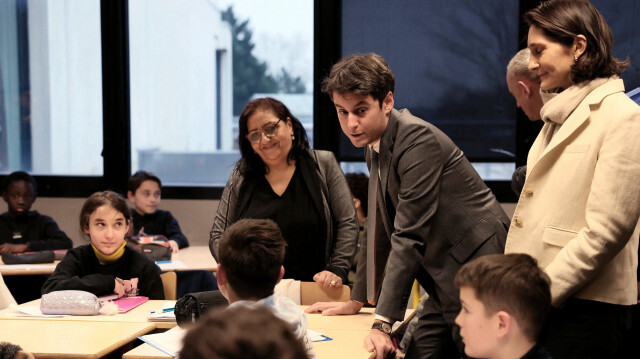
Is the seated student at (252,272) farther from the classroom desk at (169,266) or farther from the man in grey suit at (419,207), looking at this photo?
the classroom desk at (169,266)

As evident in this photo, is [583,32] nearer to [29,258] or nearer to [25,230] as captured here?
[29,258]

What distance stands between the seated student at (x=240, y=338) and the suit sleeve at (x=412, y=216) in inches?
50.5

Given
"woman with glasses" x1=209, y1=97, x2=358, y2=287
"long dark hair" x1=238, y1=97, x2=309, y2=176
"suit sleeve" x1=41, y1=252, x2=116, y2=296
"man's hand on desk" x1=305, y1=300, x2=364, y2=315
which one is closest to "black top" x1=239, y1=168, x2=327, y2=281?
"woman with glasses" x1=209, y1=97, x2=358, y2=287

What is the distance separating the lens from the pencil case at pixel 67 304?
2.80 metres

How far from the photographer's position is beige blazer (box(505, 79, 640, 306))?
162cm

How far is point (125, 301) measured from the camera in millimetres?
3053

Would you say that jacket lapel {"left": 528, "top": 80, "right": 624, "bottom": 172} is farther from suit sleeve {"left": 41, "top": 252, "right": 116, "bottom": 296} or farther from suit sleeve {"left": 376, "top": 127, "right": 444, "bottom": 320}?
suit sleeve {"left": 41, "top": 252, "right": 116, "bottom": 296}

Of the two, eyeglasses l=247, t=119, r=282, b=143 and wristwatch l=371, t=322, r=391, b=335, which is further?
eyeglasses l=247, t=119, r=282, b=143

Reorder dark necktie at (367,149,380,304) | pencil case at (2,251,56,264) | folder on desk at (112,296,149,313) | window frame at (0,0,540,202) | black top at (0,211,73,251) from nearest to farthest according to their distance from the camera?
1. dark necktie at (367,149,380,304)
2. folder on desk at (112,296,149,313)
3. pencil case at (2,251,56,264)
4. black top at (0,211,73,251)
5. window frame at (0,0,540,202)

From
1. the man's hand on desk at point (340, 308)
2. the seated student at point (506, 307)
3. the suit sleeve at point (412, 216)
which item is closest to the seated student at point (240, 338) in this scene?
the seated student at point (506, 307)

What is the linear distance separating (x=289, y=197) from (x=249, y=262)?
118 centimetres

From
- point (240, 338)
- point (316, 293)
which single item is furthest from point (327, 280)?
point (240, 338)

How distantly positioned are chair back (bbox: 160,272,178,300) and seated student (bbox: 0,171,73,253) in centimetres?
178

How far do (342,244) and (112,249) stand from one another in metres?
1.08
